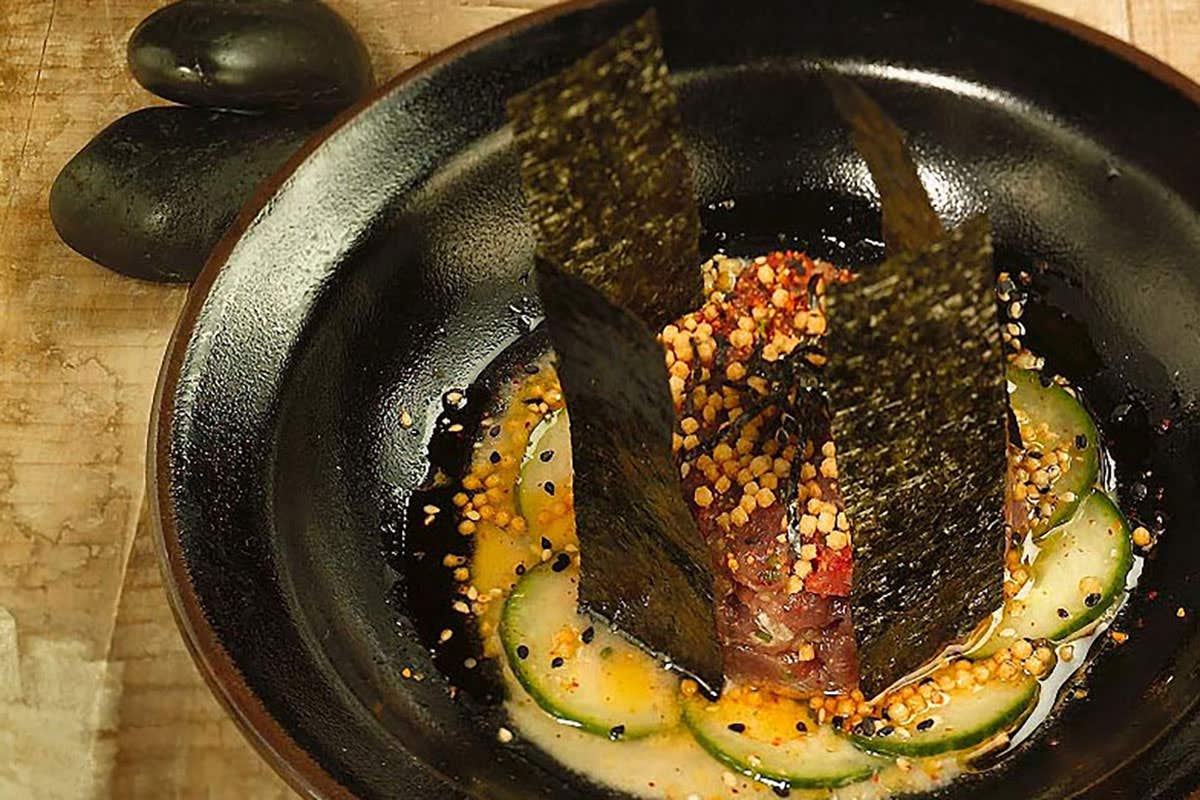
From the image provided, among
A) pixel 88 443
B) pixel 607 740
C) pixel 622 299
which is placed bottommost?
pixel 88 443

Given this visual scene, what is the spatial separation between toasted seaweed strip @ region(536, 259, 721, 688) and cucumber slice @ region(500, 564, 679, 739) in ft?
0.15

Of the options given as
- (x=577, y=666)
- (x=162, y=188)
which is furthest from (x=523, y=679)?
(x=162, y=188)

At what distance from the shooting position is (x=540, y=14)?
3.16m

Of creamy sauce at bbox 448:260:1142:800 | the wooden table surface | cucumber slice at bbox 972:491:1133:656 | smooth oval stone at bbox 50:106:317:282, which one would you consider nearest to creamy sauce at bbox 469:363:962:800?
creamy sauce at bbox 448:260:1142:800

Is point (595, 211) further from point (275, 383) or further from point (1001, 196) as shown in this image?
point (1001, 196)

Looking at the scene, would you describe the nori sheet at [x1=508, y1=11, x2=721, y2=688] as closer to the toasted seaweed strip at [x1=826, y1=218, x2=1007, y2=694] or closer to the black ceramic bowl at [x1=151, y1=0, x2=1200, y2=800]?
the toasted seaweed strip at [x1=826, y1=218, x2=1007, y2=694]

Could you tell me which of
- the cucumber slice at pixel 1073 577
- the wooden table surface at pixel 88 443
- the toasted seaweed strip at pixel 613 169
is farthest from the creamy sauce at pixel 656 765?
the toasted seaweed strip at pixel 613 169

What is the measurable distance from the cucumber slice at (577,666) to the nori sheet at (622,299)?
57mm

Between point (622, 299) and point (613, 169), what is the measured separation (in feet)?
0.91

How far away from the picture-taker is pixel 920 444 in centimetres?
227

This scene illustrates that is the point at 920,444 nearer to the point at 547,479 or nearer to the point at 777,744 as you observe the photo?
the point at 777,744

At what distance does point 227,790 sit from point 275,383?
80cm

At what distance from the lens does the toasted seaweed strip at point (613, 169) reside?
232 centimetres

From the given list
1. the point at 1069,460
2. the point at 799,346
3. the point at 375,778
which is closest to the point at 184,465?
the point at 375,778
